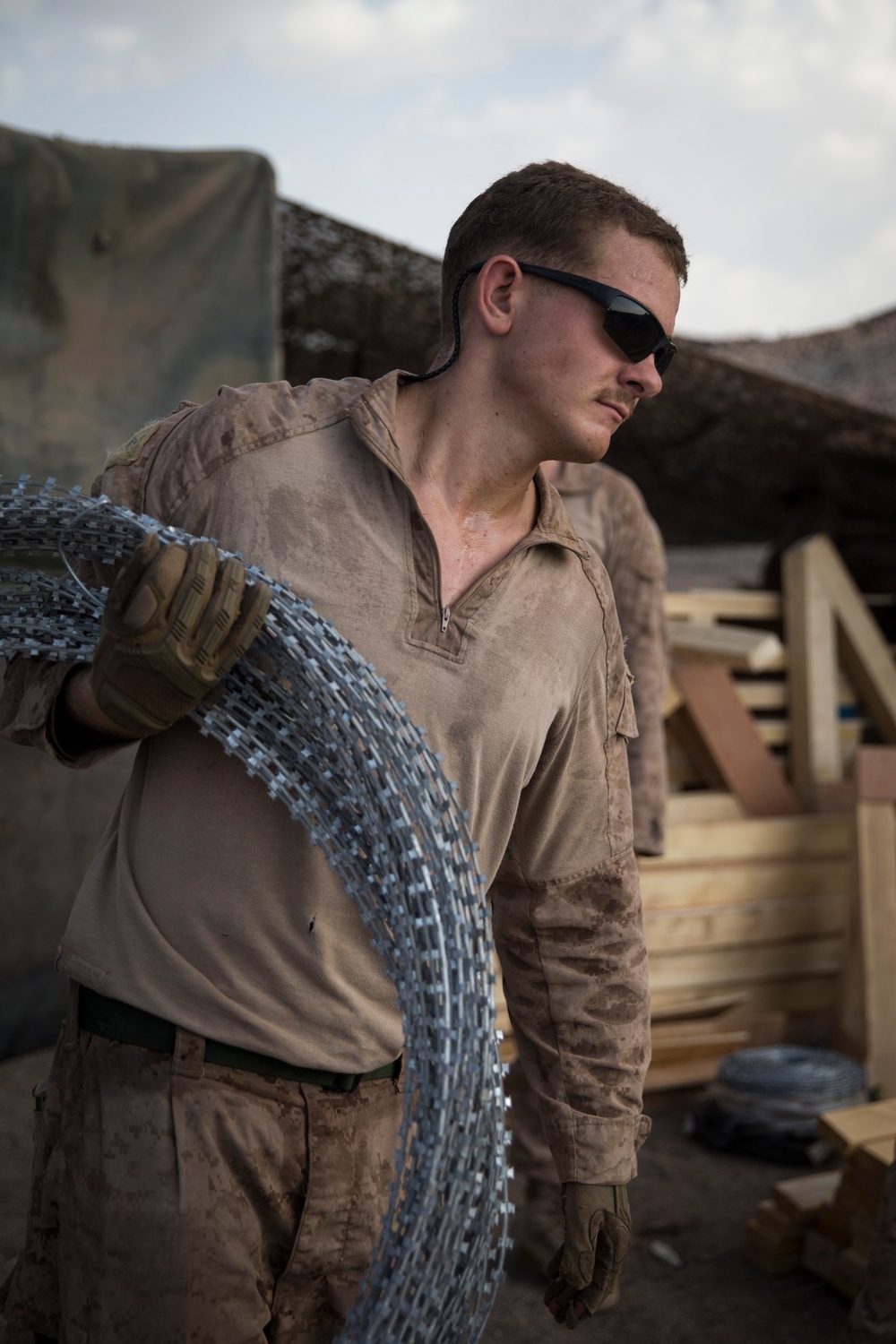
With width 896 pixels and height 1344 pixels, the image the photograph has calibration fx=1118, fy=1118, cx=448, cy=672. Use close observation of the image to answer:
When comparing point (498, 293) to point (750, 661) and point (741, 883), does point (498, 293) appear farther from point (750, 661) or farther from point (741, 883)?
point (741, 883)

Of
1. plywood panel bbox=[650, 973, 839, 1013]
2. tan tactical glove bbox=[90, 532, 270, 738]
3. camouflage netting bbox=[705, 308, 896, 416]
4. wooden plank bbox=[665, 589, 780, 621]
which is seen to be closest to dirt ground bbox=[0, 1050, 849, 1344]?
plywood panel bbox=[650, 973, 839, 1013]

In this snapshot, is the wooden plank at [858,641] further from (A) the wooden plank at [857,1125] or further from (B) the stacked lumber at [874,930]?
(A) the wooden plank at [857,1125]

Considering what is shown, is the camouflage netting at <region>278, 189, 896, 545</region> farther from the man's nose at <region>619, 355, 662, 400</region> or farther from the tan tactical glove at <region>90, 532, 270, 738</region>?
the tan tactical glove at <region>90, 532, 270, 738</region>

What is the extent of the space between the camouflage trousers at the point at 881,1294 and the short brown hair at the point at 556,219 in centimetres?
235

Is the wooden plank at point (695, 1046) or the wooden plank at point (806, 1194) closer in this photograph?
the wooden plank at point (806, 1194)

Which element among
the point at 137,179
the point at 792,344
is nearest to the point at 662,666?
the point at 137,179

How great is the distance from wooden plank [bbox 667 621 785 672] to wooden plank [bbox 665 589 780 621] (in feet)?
0.51

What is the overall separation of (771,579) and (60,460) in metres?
4.95

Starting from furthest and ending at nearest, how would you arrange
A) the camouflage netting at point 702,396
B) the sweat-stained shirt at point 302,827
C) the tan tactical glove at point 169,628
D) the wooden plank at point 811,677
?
1. the wooden plank at point 811,677
2. the camouflage netting at point 702,396
3. the sweat-stained shirt at point 302,827
4. the tan tactical glove at point 169,628

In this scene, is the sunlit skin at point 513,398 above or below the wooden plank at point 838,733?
above

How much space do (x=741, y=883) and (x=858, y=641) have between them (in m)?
1.59

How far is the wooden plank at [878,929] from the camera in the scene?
199 inches

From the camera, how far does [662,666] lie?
3.90 metres

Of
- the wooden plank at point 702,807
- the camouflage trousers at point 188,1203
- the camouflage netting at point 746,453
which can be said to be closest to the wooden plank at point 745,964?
the wooden plank at point 702,807
